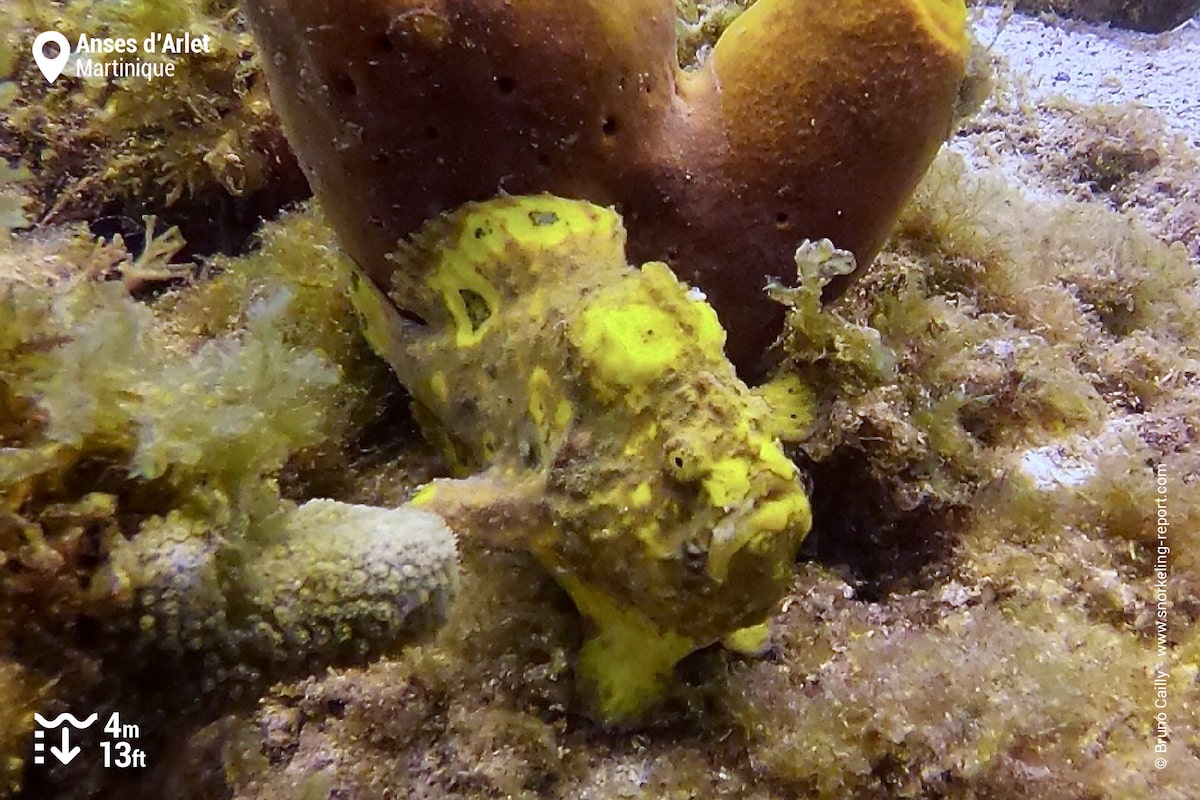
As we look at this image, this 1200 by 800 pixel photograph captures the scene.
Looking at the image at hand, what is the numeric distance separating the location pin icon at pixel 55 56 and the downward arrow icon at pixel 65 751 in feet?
8.91

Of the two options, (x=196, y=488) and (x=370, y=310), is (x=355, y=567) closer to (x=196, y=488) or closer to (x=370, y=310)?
(x=196, y=488)

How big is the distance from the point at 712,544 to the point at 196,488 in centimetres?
96

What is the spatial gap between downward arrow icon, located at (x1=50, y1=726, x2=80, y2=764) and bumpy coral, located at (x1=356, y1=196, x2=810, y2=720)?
2.68 ft

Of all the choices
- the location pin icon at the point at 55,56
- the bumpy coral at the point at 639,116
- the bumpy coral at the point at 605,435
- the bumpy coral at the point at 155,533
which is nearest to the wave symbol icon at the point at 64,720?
the bumpy coral at the point at 155,533

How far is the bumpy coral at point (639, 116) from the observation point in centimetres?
197

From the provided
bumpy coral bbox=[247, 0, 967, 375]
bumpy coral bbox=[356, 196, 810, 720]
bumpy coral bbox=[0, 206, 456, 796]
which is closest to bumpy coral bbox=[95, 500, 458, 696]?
bumpy coral bbox=[0, 206, 456, 796]

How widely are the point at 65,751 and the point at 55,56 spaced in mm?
2788

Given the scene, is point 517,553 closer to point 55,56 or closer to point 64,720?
point 64,720

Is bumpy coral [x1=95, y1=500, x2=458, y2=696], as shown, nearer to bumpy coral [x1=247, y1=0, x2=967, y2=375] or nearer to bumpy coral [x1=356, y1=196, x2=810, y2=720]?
bumpy coral [x1=356, y1=196, x2=810, y2=720]

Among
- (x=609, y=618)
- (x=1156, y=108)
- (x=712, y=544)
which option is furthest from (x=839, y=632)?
(x=1156, y=108)

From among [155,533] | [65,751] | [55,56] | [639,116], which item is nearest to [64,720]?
[65,751]

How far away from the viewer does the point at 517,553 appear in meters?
2.20

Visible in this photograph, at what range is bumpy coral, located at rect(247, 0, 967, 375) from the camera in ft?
6.46

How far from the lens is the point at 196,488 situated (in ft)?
4.65
